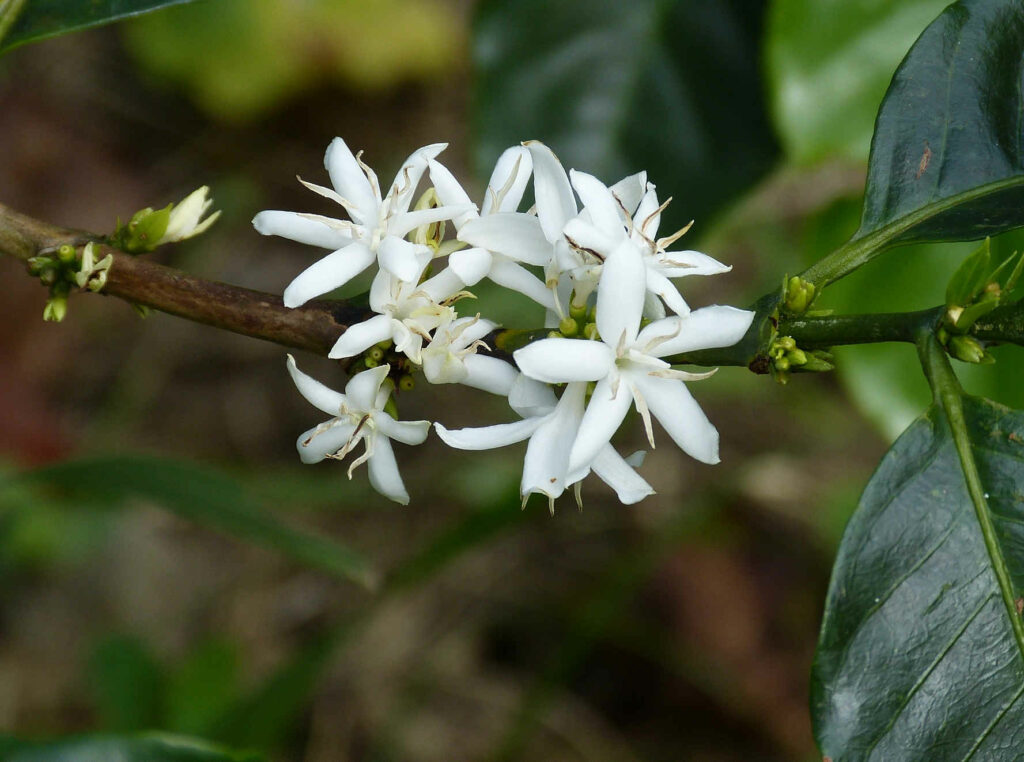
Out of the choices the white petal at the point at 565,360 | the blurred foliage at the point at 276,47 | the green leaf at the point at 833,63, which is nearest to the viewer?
the white petal at the point at 565,360

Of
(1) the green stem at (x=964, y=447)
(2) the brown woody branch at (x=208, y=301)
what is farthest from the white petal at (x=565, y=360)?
(1) the green stem at (x=964, y=447)

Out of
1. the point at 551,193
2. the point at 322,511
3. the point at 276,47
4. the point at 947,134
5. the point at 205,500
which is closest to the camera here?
the point at 551,193

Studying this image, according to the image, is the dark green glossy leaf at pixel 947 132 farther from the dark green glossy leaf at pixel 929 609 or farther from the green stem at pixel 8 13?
the green stem at pixel 8 13

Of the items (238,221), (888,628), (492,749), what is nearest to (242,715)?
(492,749)

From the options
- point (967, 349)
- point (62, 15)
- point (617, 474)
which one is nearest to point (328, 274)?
point (617, 474)

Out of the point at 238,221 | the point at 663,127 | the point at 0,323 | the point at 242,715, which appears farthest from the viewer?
the point at 238,221

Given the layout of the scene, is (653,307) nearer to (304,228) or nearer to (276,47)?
(304,228)

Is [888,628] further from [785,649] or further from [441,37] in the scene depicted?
[441,37]
